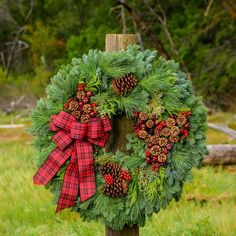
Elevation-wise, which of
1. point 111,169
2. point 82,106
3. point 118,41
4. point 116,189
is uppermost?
point 118,41

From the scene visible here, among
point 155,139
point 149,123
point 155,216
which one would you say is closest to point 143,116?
point 149,123

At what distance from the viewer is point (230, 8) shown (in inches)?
780

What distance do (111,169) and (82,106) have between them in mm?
467

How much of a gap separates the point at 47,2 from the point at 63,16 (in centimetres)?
104

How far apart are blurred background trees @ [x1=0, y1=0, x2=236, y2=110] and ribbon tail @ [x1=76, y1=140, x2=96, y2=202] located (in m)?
12.8

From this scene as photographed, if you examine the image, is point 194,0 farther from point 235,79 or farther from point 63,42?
point 63,42

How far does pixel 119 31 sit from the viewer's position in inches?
894

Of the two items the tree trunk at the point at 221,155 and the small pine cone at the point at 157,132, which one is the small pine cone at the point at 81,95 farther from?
the tree trunk at the point at 221,155

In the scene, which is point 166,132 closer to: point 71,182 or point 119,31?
point 71,182

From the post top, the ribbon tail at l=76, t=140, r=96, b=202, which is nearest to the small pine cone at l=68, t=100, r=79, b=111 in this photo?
the ribbon tail at l=76, t=140, r=96, b=202

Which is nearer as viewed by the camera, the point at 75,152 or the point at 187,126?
the point at 187,126

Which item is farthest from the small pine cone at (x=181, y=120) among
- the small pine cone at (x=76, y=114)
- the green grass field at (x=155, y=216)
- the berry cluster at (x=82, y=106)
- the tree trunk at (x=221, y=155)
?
the tree trunk at (x=221, y=155)

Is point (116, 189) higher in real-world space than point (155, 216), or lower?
higher

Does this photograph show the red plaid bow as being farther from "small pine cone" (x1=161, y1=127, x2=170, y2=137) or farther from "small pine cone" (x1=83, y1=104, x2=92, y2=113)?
"small pine cone" (x1=161, y1=127, x2=170, y2=137)
